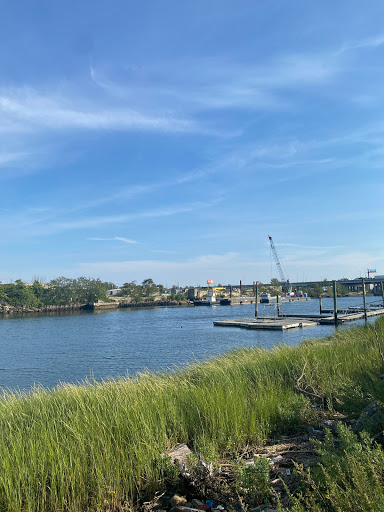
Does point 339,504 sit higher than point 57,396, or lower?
higher

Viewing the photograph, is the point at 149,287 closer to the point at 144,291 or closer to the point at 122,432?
the point at 144,291

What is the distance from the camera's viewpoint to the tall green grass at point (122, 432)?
13.9 ft

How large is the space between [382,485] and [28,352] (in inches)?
1525

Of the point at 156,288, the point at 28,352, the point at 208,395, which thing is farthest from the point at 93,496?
the point at 156,288

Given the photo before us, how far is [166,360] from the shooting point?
1128 inches

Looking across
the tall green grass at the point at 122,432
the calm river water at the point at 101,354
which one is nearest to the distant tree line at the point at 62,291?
the calm river water at the point at 101,354

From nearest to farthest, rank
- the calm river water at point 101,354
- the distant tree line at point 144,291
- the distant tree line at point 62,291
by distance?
1. the calm river water at point 101,354
2. the distant tree line at point 62,291
3. the distant tree line at point 144,291

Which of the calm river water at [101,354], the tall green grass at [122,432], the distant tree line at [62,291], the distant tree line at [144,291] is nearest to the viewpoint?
the tall green grass at [122,432]

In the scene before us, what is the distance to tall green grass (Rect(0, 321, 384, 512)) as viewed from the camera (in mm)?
4242

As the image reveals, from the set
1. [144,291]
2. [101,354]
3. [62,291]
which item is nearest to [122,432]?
[101,354]

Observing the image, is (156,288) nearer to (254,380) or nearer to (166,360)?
(166,360)

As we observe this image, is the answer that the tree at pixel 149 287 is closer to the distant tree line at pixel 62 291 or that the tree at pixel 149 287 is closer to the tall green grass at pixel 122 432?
the distant tree line at pixel 62 291

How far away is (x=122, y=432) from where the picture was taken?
527cm

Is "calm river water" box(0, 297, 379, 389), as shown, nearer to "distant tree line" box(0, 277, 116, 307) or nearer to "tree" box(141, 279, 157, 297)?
"distant tree line" box(0, 277, 116, 307)
